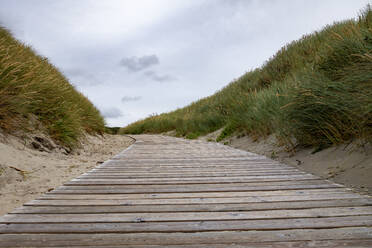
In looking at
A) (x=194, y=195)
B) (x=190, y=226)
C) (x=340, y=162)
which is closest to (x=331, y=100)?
(x=340, y=162)

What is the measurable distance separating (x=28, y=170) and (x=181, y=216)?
2.79 metres

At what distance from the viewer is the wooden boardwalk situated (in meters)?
1.67

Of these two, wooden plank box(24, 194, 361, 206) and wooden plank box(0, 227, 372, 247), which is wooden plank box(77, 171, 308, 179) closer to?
wooden plank box(24, 194, 361, 206)

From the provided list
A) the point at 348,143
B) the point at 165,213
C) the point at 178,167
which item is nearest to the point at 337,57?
the point at 348,143

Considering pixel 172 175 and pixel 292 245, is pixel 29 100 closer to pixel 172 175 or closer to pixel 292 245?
pixel 172 175

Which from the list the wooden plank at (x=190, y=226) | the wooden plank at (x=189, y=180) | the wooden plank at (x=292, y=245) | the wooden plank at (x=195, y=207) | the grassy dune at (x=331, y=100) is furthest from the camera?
the grassy dune at (x=331, y=100)

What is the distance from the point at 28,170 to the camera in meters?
3.89

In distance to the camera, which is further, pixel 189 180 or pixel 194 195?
pixel 189 180

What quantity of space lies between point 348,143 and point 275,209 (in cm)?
253

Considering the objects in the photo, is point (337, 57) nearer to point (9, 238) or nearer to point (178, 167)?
point (178, 167)

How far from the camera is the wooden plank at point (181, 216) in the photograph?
1.96 meters

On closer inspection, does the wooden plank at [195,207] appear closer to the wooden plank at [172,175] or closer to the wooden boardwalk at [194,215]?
the wooden boardwalk at [194,215]

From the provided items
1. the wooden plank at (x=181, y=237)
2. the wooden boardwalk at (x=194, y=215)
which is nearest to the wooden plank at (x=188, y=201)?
the wooden boardwalk at (x=194, y=215)

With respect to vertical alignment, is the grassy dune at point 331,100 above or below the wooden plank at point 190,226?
above
